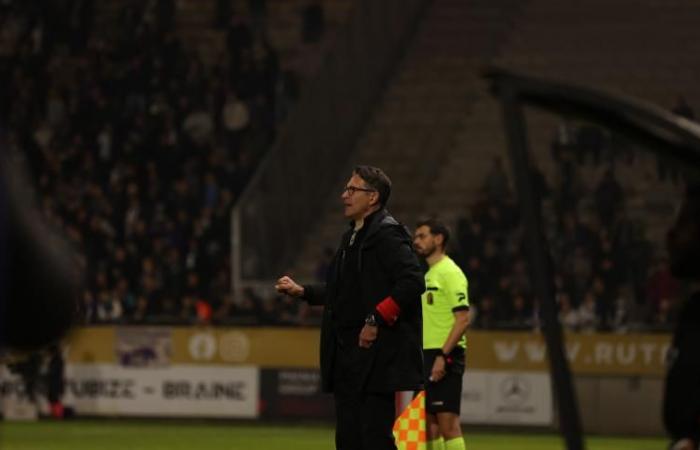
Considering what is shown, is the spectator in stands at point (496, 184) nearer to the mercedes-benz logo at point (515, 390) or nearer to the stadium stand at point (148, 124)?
the mercedes-benz logo at point (515, 390)

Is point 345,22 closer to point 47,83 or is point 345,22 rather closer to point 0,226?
point 47,83

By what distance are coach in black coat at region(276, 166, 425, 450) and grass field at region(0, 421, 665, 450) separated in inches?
357

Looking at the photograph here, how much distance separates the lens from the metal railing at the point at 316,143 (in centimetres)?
2834

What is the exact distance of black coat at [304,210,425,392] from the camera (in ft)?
33.1

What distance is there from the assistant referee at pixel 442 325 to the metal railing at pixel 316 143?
44.4 ft

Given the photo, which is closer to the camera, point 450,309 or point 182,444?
point 450,309

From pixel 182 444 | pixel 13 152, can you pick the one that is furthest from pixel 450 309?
pixel 13 152

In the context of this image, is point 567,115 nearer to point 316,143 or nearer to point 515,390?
point 515,390

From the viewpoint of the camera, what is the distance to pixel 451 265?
1352cm

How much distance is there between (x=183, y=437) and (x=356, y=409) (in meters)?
11.3

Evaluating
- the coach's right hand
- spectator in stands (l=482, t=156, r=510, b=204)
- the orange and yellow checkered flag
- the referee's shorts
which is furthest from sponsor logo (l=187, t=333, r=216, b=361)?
the coach's right hand

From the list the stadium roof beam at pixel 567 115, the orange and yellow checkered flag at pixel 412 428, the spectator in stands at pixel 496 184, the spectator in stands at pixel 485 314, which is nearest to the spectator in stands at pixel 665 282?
the stadium roof beam at pixel 567 115

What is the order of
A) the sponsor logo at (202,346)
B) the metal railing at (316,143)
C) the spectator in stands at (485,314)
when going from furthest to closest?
the metal railing at (316,143) < the sponsor logo at (202,346) < the spectator in stands at (485,314)

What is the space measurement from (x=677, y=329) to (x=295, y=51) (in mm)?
31977
